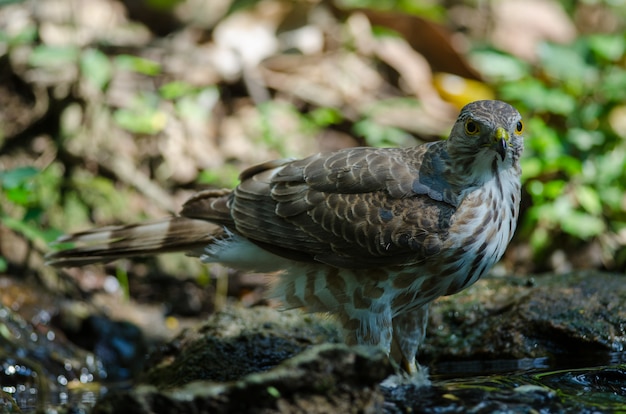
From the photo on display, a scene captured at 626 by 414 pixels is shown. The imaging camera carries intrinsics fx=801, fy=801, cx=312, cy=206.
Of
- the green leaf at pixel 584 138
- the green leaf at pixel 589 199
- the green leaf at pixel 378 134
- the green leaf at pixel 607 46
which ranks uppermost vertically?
the green leaf at pixel 607 46

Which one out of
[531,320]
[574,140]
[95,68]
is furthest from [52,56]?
[574,140]

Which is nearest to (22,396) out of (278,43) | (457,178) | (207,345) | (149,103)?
(207,345)

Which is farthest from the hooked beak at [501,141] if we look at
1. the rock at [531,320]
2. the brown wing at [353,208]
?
the rock at [531,320]

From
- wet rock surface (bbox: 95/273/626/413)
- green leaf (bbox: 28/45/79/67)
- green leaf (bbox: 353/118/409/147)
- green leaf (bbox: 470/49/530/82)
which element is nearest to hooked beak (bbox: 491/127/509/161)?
wet rock surface (bbox: 95/273/626/413)

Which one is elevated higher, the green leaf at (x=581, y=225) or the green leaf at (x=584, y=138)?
the green leaf at (x=584, y=138)

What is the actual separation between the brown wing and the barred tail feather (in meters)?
0.33

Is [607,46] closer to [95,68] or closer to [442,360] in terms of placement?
[442,360]

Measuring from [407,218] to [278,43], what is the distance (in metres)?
5.28

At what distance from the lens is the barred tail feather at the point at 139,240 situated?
516cm

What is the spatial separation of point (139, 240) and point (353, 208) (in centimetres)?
152

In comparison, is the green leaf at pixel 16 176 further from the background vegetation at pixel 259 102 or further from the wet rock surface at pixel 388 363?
the background vegetation at pixel 259 102

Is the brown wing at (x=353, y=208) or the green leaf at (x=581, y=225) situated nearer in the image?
the brown wing at (x=353, y=208)

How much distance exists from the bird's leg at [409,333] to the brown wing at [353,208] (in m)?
0.57

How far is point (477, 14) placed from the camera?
11352 mm
